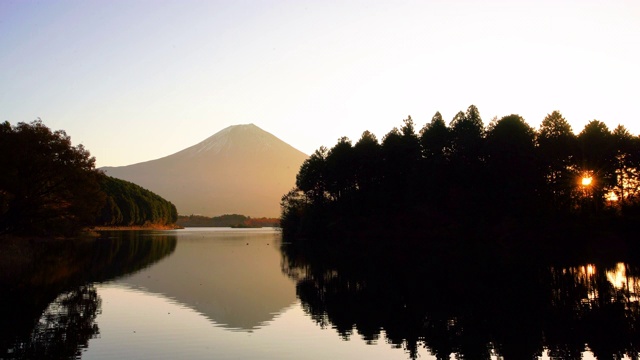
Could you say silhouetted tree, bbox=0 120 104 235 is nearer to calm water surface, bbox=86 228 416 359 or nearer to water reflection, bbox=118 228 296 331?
water reflection, bbox=118 228 296 331

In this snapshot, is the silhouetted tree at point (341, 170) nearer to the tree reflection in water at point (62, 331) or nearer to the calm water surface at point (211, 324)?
the calm water surface at point (211, 324)

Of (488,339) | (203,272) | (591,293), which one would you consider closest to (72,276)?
(203,272)

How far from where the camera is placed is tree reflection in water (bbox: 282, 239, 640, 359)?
19.7 m

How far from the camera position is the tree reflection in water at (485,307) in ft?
64.6

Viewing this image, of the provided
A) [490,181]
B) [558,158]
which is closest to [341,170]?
[490,181]

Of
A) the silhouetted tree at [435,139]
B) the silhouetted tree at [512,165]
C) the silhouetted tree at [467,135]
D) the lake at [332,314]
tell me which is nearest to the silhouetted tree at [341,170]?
the silhouetted tree at [435,139]

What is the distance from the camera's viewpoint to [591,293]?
100 feet

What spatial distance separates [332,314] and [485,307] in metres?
7.29

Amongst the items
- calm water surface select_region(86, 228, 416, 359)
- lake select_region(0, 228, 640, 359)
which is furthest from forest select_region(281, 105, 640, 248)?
calm water surface select_region(86, 228, 416, 359)

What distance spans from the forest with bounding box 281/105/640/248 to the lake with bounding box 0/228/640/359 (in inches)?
1276

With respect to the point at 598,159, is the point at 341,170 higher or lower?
higher

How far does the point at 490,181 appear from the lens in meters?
85.1

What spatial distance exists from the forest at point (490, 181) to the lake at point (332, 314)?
3241cm

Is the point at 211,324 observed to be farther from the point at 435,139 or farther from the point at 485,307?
the point at 435,139
